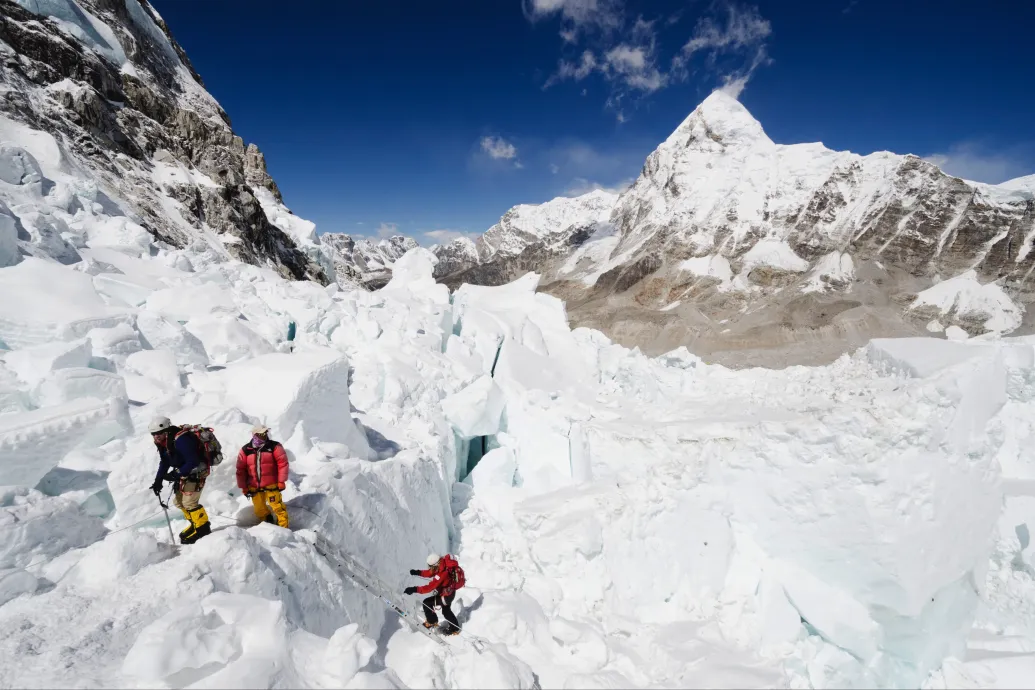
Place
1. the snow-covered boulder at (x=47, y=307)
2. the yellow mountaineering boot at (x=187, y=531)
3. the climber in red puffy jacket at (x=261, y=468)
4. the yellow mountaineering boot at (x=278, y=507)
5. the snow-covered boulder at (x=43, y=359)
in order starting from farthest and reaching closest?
the snow-covered boulder at (x=47, y=307) → the snow-covered boulder at (x=43, y=359) → the yellow mountaineering boot at (x=278, y=507) → the climber in red puffy jacket at (x=261, y=468) → the yellow mountaineering boot at (x=187, y=531)

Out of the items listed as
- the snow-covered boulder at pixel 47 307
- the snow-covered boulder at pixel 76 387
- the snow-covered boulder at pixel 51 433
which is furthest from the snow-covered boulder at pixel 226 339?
the snow-covered boulder at pixel 51 433

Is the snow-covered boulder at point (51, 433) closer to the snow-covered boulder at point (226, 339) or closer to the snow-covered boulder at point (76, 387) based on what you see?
the snow-covered boulder at point (76, 387)

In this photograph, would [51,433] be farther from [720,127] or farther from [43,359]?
[720,127]

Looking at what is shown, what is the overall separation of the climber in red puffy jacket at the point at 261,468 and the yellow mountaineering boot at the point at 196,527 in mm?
378

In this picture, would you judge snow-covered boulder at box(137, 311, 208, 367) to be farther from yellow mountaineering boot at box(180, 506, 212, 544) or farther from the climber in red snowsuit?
the climber in red snowsuit

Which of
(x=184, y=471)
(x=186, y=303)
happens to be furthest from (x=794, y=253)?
A: (x=184, y=471)

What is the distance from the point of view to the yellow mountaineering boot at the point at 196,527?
4.05m

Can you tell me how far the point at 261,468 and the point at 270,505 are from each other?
48cm

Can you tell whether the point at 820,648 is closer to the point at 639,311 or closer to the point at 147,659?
the point at 147,659

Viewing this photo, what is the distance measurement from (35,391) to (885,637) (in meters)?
10.5

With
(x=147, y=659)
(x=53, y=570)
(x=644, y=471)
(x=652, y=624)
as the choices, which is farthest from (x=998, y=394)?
(x=53, y=570)

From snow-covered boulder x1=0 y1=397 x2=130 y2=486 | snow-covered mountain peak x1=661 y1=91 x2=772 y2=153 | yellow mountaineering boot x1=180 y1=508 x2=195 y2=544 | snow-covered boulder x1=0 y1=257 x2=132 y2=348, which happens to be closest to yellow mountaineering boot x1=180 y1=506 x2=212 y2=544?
yellow mountaineering boot x1=180 y1=508 x2=195 y2=544

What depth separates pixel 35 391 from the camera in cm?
531

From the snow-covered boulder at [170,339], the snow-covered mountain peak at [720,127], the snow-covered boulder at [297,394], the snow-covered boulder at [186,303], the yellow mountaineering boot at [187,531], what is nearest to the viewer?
the yellow mountaineering boot at [187,531]
